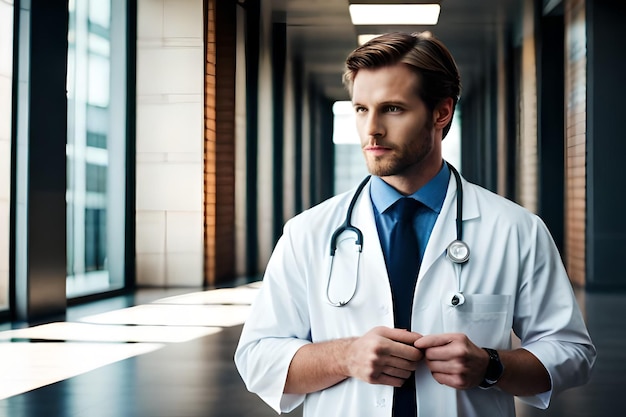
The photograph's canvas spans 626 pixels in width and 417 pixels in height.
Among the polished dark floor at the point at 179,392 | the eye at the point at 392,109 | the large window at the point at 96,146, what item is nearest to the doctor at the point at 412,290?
the eye at the point at 392,109

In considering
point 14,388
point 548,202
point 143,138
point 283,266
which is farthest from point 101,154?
point 283,266

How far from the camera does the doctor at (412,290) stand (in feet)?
4.16

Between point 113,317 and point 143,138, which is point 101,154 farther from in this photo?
point 113,317

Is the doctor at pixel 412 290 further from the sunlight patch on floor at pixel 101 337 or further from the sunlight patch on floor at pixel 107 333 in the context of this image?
the sunlight patch on floor at pixel 107 333

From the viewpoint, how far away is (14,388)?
3781 mm

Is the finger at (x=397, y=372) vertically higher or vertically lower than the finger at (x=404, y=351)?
lower

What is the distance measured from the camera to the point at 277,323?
134cm

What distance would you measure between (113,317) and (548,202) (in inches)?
257

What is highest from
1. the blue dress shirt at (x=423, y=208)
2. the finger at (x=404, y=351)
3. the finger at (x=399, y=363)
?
the blue dress shirt at (x=423, y=208)

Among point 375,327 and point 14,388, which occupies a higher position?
point 375,327

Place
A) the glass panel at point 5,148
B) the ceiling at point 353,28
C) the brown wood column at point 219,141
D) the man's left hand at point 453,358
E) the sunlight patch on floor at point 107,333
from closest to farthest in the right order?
the man's left hand at point 453,358 → the sunlight patch on floor at point 107,333 → the glass panel at point 5,148 → the brown wood column at point 219,141 → the ceiling at point 353,28

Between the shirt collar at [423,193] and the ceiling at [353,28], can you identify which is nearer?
the shirt collar at [423,193]

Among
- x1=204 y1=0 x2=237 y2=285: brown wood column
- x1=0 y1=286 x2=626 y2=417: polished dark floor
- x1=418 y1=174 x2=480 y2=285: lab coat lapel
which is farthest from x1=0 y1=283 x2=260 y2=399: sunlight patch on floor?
x1=418 y1=174 x2=480 y2=285: lab coat lapel

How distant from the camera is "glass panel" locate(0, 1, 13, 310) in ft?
20.4
